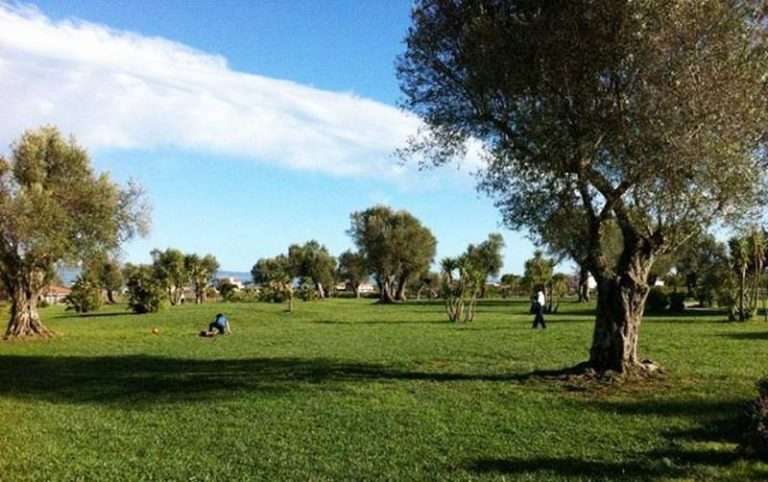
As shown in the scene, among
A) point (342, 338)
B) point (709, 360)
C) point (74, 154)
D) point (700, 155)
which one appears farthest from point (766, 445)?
point (74, 154)

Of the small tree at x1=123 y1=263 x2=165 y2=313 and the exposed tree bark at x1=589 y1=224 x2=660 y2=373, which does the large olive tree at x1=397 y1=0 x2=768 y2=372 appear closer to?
the exposed tree bark at x1=589 y1=224 x2=660 y2=373

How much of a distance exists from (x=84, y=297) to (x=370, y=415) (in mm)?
53554

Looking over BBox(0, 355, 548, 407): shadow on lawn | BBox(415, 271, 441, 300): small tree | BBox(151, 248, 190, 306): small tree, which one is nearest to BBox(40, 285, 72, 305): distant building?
BBox(151, 248, 190, 306): small tree

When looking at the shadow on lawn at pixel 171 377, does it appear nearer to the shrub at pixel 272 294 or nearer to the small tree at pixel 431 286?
the shrub at pixel 272 294

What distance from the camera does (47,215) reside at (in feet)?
93.2

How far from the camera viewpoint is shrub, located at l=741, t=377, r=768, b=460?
897 cm

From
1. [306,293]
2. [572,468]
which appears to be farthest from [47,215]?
[306,293]

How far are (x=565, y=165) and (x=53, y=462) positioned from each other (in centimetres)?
1155

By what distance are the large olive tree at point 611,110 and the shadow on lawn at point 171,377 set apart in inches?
176

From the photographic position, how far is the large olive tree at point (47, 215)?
93.6ft

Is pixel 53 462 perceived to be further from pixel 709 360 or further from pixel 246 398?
pixel 709 360

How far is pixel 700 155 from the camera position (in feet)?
45.4

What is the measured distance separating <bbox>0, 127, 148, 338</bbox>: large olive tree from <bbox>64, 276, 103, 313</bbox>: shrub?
92.8 ft

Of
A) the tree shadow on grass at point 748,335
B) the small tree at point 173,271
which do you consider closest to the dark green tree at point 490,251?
→ the small tree at point 173,271
